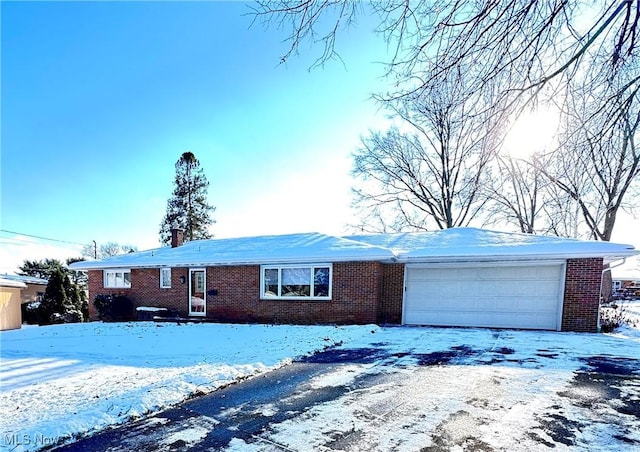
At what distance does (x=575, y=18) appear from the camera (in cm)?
296

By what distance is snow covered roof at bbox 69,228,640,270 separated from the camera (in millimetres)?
9281

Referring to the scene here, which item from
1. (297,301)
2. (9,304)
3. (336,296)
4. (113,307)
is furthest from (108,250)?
(336,296)

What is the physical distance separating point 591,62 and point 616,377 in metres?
4.44

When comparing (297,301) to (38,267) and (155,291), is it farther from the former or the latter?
(38,267)

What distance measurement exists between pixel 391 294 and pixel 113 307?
Result: 11558mm

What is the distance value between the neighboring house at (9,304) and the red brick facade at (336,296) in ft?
23.7

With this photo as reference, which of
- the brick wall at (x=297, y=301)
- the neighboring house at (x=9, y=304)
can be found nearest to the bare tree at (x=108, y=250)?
the neighboring house at (x=9, y=304)

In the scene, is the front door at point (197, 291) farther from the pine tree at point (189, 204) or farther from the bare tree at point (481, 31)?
the pine tree at point (189, 204)

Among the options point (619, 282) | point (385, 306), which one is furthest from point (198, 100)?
point (619, 282)

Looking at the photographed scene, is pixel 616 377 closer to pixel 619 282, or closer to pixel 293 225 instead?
pixel 293 225

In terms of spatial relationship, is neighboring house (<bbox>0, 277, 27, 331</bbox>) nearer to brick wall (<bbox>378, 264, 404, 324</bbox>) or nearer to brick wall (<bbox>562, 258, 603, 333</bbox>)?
brick wall (<bbox>378, 264, 404, 324</bbox>)

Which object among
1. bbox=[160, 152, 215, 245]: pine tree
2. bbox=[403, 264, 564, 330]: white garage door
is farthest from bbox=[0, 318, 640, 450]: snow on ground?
bbox=[160, 152, 215, 245]: pine tree

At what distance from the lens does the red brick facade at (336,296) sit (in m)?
9.20

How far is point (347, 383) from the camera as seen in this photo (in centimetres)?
471
